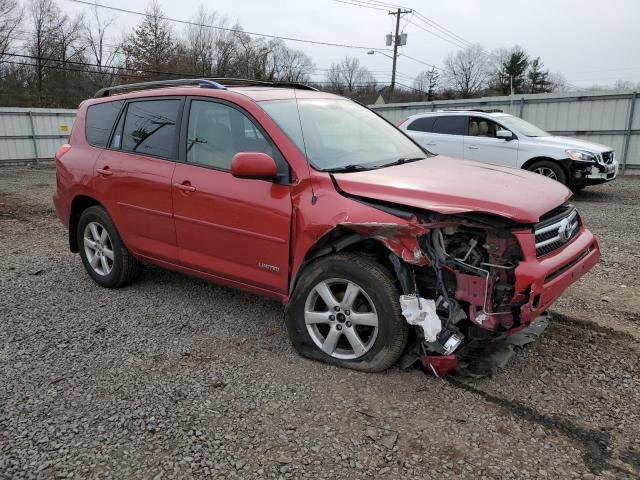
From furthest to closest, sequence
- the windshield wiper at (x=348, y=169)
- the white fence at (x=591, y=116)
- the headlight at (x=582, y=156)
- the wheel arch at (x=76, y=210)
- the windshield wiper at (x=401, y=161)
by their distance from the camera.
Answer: the white fence at (x=591, y=116) < the headlight at (x=582, y=156) < the wheel arch at (x=76, y=210) < the windshield wiper at (x=401, y=161) < the windshield wiper at (x=348, y=169)

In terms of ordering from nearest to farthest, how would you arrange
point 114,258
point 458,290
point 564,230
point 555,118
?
point 458,290, point 564,230, point 114,258, point 555,118

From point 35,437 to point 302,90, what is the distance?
318 cm

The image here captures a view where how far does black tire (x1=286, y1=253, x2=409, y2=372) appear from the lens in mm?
3025

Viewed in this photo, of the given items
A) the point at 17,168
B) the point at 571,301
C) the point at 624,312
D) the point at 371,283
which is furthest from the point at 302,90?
the point at 17,168

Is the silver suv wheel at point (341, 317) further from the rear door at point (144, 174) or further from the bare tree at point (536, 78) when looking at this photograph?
the bare tree at point (536, 78)

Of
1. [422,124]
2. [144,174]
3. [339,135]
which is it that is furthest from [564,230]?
[422,124]

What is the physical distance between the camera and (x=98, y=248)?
16.1ft

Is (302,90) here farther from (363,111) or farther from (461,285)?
(461,285)

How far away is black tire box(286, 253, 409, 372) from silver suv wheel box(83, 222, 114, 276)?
2.31 metres

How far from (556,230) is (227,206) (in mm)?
2165

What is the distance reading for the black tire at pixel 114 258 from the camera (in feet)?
15.3

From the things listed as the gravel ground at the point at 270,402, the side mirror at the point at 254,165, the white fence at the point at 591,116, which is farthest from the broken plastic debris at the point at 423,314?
the white fence at the point at 591,116

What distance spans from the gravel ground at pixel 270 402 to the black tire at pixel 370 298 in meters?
0.11

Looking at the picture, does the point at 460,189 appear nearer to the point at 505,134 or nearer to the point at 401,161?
the point at 401,161
